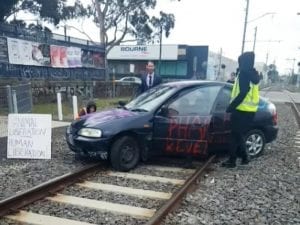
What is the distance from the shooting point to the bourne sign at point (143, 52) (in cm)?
5782

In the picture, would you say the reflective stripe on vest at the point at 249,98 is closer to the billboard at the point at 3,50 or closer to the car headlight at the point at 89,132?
the car headlight at the point at 89,132

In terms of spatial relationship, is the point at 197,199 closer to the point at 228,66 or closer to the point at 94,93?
the point at 94,93

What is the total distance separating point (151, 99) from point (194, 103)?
859 mm

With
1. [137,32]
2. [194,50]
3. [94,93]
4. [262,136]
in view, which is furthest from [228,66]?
[262,136]

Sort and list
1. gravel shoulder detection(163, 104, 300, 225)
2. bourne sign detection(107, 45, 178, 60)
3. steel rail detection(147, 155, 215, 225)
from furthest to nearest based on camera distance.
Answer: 1. bourne sign detection(107, 45, 178, 60)
2. gravel shoulder detection(163, 104, 300, 225)
3. steel rail detection(147, 155, 215, 225)

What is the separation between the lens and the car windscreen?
24.2 feet

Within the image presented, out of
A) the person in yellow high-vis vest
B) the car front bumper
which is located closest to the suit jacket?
the person in yellow high-vis vest

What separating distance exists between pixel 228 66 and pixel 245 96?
241 feet

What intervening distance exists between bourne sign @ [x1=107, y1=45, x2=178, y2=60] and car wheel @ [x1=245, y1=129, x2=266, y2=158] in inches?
1976

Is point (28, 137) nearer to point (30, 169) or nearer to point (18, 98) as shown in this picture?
point (30, 169)

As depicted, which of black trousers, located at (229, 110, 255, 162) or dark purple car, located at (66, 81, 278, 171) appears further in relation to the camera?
black trousers, located at (229, 110, 255, 162)

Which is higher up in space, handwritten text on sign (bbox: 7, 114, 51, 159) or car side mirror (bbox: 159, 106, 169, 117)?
car side mirror (bbox: 159, 106, 169, 117)

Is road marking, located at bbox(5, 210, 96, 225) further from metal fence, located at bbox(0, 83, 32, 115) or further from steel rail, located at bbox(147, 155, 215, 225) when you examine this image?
metal fence, located at bbox(0, 83, 32, 115)

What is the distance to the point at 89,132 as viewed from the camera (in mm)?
6730
